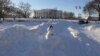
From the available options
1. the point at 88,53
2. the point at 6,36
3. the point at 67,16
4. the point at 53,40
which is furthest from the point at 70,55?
the point at 67,16

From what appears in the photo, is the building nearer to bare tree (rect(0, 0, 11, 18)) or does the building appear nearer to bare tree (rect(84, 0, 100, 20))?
bare tree (rect(84, 0, 100, 20))

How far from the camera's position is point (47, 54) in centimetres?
1059

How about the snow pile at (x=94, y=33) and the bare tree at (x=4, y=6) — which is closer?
the snow pile at (x=94, y=33)

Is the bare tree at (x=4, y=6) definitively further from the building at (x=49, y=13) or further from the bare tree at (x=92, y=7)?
the building at (x=49, y=13)

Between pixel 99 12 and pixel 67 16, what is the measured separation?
34891mm

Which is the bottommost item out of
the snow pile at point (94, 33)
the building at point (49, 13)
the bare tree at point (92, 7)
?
the building at point (49, 13)

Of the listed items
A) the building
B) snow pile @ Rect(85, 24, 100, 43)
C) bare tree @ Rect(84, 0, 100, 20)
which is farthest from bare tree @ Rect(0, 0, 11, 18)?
the building

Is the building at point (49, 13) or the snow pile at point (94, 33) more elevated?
the snow pile at point (94, 33)

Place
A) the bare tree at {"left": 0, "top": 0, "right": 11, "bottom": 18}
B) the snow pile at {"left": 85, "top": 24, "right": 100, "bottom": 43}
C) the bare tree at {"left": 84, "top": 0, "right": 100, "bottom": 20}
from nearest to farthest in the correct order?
the snow pile at {"left": 85, "top": 24, "right": 100, "bottom": 43} < the bare tree at {"left": 0, "top": 0, "right": 11, "bottom": 18} < the bare tree at {"left": 84, "top": 0, "right": 100, "bottom": 20}

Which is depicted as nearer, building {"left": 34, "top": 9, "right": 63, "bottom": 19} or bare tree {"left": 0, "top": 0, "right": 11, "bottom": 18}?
bare tree {"left": 0, "top": 0, "right": 11, "bottom": 18}

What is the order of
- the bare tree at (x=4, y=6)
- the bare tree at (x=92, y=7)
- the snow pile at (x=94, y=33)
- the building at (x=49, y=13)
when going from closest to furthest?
the snow pile at (x=94, y=33), the bare tree at (x=4, y=6), the bare tree at (x=92, y=7), the building at (x=49, y=13)

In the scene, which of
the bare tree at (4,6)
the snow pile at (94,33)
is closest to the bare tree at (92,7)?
the bare tree at (4,6)

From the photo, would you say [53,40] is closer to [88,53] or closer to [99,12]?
[88,53]

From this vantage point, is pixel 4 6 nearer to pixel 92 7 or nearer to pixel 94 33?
pixel 92 7
